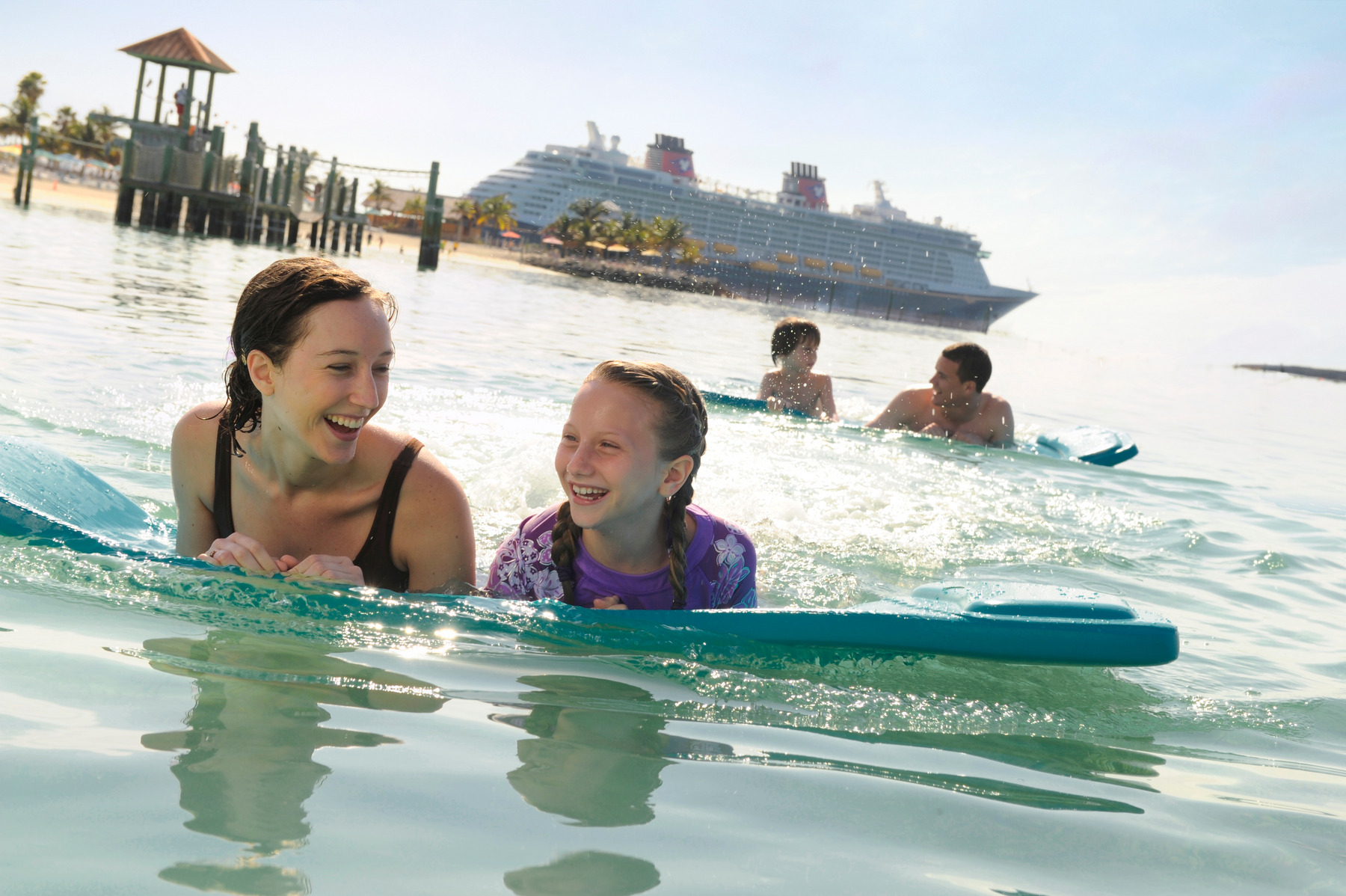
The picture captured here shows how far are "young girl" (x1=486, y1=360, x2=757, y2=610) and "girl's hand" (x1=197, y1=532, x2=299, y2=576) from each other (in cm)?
63

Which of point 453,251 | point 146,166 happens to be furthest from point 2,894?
point 453,251

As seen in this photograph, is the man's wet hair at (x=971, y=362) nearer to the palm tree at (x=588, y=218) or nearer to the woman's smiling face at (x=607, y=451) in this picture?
the woman's smiling face at (x=607, y=451)

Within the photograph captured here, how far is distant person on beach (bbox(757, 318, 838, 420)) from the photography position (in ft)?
27.8

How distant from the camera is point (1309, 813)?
2.12 metres

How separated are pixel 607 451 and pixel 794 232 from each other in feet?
249

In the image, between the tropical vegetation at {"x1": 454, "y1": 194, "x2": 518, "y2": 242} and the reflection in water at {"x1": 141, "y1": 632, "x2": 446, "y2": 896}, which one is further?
the tropical vegetation at {"x1": 454, "y1": 194, "x2": 518, "y2": 242}

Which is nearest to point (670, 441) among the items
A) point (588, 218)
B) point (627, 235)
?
point (627, 235)

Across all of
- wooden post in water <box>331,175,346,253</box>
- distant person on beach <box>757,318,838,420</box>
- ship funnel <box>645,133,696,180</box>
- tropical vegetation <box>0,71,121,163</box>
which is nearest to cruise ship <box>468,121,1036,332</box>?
ship funnel <box>645,133,696,180</box>

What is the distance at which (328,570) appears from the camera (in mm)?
2736

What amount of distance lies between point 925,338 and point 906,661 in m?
35.8

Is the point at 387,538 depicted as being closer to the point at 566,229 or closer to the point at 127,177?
the point at 127,177

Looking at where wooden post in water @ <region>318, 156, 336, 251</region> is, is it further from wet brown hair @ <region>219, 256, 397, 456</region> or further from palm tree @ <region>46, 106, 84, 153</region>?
palm tree @ <region>46, 106, 84, 153</region>

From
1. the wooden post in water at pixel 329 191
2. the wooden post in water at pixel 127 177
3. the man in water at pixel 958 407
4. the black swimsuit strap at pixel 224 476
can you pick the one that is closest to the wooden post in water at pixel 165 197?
the wooden post in water at pixel 127 177

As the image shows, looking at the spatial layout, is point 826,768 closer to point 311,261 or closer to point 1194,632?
point 311,261
